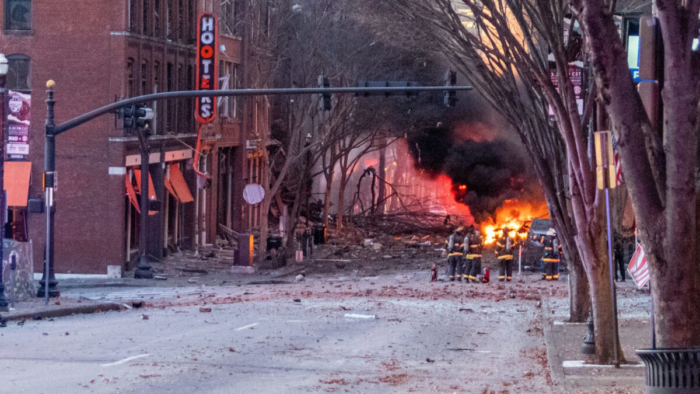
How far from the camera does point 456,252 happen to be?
Result: 2698cm

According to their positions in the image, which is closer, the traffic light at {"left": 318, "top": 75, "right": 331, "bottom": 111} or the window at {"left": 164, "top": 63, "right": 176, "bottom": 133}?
the traffic light at {"left": 318, "top": 75, "right": 331, "bottom": 111}

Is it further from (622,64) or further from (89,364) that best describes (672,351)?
(89,364)

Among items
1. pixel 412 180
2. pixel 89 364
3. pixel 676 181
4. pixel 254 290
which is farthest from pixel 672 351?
pixel 412 180

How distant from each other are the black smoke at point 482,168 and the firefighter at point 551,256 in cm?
1393

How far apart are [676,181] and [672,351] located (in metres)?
1.35

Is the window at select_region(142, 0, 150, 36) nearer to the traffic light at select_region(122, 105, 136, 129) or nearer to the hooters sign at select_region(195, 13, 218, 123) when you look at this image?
the hooters sign at select_region(195, 13, 218, 123)

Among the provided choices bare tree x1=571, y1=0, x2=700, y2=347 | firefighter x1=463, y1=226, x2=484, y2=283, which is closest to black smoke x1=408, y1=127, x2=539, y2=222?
firefighter x1=463, y1=226, x2=484, y2=283

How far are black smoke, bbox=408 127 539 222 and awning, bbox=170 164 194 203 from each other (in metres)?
14.4

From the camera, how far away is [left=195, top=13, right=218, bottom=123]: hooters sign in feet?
104

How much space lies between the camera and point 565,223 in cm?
1560

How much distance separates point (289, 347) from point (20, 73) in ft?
59.8

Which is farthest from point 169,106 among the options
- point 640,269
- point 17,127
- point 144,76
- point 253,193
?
point 640,269

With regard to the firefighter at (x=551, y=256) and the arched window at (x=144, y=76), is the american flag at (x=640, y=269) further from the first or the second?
the arched window at (x=144, y=76)

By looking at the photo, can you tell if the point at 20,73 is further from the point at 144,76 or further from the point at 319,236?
the point at 319,236
